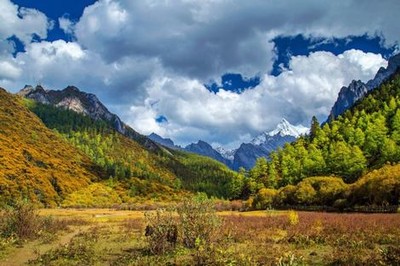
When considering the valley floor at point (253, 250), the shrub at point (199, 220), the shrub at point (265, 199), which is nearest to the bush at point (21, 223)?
the valley floor at point (253, 250)

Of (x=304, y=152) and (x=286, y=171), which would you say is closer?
(x=286, y=171)

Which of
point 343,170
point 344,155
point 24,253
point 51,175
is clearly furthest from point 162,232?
point 51,175

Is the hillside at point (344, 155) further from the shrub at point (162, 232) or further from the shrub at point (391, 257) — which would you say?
the shrub at point (391, 257)

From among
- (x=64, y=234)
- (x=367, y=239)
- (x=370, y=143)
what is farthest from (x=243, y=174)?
(x=367, y=239)

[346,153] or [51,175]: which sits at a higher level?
[346,153]

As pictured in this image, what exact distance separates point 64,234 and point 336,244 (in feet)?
87.4

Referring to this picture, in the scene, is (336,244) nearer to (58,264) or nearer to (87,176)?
(58,264)

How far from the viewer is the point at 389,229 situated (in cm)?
2881

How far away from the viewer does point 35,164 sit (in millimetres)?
137875

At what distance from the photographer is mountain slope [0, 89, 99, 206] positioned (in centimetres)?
11750

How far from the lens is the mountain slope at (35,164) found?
118 meters

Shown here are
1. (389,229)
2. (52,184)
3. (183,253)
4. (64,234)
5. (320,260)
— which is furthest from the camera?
(52,184)

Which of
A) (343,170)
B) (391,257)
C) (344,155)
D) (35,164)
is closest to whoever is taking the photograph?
(391,257)

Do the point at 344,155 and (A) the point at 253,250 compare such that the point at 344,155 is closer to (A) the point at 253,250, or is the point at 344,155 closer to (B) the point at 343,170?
(B) the point at 343,170
